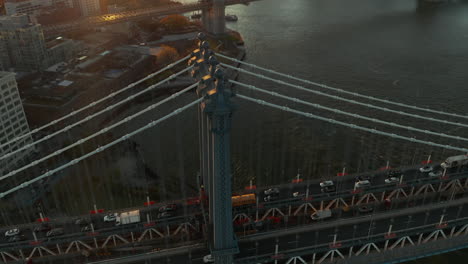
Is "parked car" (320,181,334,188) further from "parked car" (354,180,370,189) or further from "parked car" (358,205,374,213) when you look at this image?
"parked car" (358,205,374,213)

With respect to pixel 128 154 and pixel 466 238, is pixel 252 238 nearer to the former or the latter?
pixel 466 238

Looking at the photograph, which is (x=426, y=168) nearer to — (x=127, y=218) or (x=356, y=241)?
(x=356, y=241)

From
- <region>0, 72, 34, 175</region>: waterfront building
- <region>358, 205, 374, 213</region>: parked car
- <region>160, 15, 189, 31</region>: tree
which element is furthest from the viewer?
<region>160, 15, 189, 31</region>: tree

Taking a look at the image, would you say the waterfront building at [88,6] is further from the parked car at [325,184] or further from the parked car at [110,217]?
the parked car at [325,184]

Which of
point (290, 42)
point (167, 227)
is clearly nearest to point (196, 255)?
point (167, 227)

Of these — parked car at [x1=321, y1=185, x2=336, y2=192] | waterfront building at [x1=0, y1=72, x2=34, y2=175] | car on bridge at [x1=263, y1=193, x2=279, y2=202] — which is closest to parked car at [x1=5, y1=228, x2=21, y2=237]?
waterfront building at [x1=0, y1=72, x2=34, y2=175]

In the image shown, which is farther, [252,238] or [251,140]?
[251,140]
